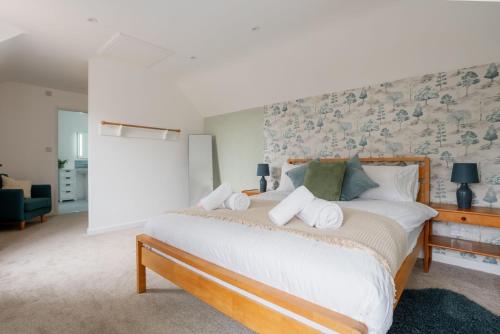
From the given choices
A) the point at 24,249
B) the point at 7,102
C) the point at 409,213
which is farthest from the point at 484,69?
the point at 7,102

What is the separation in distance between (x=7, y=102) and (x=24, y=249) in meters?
3.17

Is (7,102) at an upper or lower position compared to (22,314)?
upper

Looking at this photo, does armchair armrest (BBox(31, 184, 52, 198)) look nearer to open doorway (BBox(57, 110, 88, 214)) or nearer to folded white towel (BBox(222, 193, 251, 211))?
open doorway (BBox(57, 110, 88, 214))

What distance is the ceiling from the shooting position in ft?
7.93

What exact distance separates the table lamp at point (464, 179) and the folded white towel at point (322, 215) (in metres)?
1.63

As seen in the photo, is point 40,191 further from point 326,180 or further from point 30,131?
point 326,180

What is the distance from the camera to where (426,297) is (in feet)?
6.61

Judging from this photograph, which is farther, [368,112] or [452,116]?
[368,112]

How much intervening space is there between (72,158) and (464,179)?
812 cm

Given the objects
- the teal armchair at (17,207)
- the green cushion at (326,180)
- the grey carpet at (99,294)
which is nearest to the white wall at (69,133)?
the teal armchair at (17,207)

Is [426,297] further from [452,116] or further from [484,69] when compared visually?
[484,69]

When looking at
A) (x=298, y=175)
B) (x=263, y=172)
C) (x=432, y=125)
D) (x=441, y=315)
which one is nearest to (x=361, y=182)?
(x=298, y=175)

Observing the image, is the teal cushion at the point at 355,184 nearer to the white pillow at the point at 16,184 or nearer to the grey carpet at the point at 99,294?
the grey carpet at the point at 99,294

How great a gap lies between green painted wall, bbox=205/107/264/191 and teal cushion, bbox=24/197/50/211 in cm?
302
